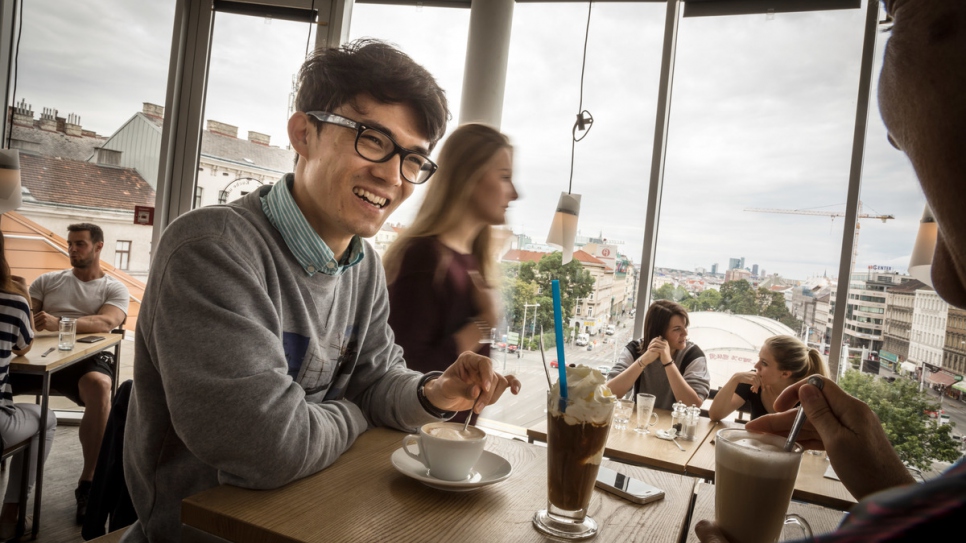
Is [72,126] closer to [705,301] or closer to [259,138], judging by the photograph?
[259,138]

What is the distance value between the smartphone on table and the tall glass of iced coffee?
0.14 m

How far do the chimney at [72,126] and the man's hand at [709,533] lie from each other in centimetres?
495

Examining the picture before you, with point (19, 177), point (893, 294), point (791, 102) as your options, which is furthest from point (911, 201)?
point (19, 177)

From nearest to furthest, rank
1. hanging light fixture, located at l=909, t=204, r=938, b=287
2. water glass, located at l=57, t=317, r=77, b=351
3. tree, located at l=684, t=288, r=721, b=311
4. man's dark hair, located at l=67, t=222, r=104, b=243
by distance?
hanging light fixture, located at l=909, t=204, r=938, b=287 < water glass, located at l=57, t=317, r=77, b=351 < man's dark hair, located at l=67, t=222, r=104, b=243 < tree, located at l=684, t=288, r=721, b=311

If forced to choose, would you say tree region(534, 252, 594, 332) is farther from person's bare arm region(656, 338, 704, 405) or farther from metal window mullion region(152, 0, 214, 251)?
metal window mullion region(152, 0, 214, 251)

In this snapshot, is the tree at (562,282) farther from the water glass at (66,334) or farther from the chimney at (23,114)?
the chimney at (23,114)

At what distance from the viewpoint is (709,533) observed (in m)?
0.84

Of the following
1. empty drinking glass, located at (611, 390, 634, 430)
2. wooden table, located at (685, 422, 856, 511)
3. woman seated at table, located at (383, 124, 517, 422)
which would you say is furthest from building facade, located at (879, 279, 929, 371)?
woman seated at table, located at (383, 124, 517, 422)

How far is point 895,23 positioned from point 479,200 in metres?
1.80

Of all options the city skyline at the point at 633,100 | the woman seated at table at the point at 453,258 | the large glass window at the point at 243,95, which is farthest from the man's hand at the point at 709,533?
the large glass window at the point at 243,95

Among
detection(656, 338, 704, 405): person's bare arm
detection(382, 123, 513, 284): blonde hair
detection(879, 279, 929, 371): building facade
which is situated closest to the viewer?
detection(382, 123, 513, 284): blonde hair

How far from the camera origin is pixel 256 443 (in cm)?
92

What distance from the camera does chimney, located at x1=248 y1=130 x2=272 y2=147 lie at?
14.7ft

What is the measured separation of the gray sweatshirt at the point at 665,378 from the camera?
3717 mm
